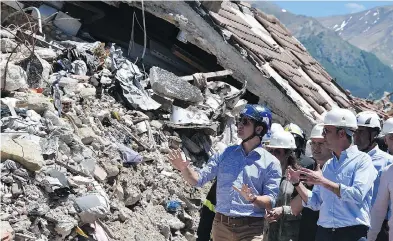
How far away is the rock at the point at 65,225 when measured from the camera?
16.4ft

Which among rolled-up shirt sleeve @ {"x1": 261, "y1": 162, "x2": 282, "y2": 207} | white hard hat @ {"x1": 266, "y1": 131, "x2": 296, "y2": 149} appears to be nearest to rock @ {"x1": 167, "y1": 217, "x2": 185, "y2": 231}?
white hard hat @ {"x1": 266, "y1": 131, "x2": 296, "y2": 149}

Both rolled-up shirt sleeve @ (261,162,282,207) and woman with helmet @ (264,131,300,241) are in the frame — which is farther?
woman with helmet @ (264,131,300,241)

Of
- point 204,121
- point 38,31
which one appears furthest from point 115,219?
point 38,31

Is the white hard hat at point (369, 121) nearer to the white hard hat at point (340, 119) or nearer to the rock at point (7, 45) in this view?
the white hard hat at point (340, 119)

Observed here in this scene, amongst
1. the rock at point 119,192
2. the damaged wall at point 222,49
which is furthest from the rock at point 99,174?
the damaged wall at point 222,49

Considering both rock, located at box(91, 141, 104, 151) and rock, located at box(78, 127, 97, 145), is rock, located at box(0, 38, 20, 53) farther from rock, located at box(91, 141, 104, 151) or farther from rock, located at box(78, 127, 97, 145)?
rock, located at box(91, 141, 104, 151)

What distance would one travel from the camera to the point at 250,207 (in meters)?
4.54

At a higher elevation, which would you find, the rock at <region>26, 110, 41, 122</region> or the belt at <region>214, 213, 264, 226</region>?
the belt at <region>214, 213, 264, 226</region>

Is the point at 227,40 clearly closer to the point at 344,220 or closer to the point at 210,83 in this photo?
the point at 210,83

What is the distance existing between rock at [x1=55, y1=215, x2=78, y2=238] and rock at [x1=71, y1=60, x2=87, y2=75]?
113 inches

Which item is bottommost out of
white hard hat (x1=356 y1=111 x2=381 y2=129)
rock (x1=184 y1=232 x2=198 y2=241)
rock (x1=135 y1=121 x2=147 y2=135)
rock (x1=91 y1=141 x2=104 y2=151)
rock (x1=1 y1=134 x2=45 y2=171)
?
rock (x1=184 y1=232 x2=198 y2=241)

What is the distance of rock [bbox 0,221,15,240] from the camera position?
15.0ft

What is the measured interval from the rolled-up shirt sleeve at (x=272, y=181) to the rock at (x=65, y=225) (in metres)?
1.67

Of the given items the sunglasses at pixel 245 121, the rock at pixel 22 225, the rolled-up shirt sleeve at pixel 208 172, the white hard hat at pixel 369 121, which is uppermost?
the white hard hat at pixel 369 121
